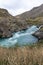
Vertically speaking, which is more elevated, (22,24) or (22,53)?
(22,24)

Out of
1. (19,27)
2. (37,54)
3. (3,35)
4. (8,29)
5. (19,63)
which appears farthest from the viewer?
(19,27)

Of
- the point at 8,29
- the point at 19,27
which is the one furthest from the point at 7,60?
the point at 19,27

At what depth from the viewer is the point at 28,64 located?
239 inches

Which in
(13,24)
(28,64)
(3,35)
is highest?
(13,24)

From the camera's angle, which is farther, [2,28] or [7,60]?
[2,28]

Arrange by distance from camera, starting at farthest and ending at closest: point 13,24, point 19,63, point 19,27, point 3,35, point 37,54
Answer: point 19,27
point 13,24
point 3,35
point 37,54
point 19,63

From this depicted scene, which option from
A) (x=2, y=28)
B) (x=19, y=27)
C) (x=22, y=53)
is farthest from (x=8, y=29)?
(x=22, y=53)

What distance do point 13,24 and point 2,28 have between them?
6.24m

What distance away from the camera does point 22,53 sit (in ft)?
23.5

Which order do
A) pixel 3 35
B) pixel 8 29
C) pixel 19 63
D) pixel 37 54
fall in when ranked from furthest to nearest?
1. pixel 8 29
2. pixel 3 35
3. pixel 37 54
4. pixel 19 63

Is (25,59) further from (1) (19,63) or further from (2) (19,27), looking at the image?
(2) (19,27)

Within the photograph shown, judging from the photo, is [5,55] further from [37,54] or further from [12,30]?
[12,30]

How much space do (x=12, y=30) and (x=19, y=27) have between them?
5361mm

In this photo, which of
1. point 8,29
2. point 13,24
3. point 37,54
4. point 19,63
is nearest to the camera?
point 19,63
